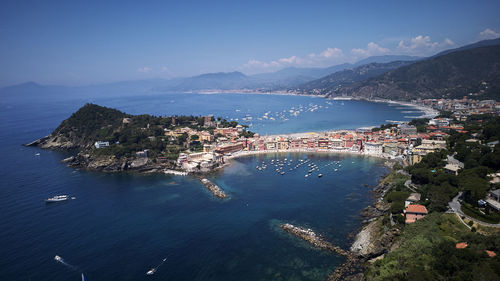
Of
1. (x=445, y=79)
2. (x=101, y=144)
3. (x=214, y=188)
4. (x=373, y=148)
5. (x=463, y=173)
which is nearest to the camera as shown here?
(x=463, y=173)

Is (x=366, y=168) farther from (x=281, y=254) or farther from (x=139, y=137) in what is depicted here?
(x=139, y=137)

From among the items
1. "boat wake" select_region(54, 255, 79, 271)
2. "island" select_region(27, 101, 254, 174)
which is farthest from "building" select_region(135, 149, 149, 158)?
"boat wake" select_region(54, 255, 79, 271)

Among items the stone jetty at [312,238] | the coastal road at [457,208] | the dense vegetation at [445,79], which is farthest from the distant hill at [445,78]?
the stone jetty at [312,238]

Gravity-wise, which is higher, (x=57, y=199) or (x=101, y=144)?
(x=101, y=144)

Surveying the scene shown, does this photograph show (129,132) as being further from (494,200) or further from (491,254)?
(491,254)

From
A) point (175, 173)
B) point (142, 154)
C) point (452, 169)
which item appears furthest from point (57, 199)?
point (452, 169)

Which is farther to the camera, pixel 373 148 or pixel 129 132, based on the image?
pixel 129 132

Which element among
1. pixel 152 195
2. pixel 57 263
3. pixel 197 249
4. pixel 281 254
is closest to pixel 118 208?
pixel 152 195

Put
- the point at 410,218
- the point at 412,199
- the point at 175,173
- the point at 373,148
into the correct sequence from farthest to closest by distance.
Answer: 1. the point at 373,148
2. the point at 175,173
3. the point at 412,199
4. the point at 410,218
